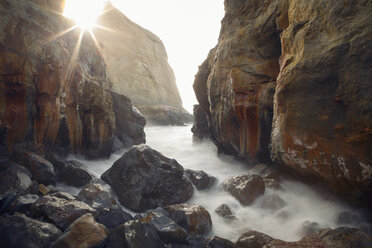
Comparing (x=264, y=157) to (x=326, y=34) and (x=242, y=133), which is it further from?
(x=326, y=34)

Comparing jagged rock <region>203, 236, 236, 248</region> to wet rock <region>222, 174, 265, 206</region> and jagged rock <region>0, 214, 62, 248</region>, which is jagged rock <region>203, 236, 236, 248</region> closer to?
→ wet rock <region>222, 174, 265, 206</region>

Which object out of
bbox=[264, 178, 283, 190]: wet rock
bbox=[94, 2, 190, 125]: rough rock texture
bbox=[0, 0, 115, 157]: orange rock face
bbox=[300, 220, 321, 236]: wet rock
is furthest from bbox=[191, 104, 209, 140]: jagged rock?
bbox=[94, 2, 190, 125]: rough rock texture

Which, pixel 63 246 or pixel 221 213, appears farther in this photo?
pixel 221 213

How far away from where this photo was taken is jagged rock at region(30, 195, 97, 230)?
351 cm

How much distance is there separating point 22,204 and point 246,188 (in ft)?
16.4

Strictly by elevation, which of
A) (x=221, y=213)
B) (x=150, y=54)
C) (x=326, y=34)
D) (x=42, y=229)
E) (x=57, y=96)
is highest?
(x=150, y=54)

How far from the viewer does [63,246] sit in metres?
2.88

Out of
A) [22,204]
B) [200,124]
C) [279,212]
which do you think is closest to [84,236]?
[22,204]

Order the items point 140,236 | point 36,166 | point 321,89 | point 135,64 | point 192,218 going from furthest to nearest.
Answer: point 135,64 → point 36,166 → point 321,89 → point 192,218 → point 140,236

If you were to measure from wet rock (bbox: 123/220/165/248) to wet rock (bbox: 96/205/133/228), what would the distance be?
0.42 metres

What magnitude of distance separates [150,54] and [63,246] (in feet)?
138

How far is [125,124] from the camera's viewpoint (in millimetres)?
12039

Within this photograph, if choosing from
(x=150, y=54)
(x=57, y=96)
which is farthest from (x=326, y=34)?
(x=150, y=54)

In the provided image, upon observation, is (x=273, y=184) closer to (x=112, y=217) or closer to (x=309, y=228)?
(x=309, y=228)
